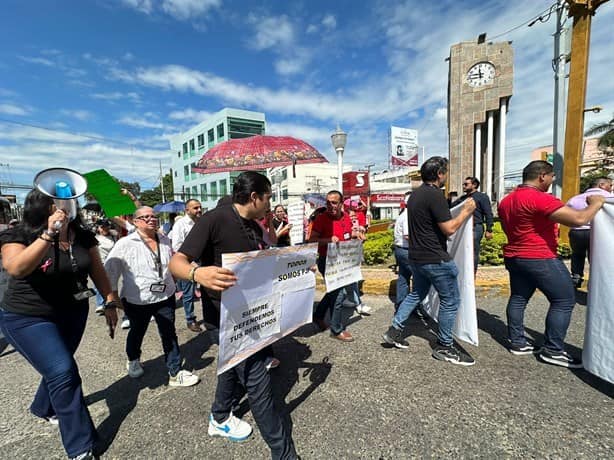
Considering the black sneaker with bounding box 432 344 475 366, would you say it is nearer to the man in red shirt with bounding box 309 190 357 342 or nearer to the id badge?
the man in red shirt with bounding box 309 190 357 342

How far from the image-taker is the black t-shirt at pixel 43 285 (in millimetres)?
1873

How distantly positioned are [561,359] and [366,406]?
193 cm

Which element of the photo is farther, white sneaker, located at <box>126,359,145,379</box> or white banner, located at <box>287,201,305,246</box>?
white banner, located at <box>287,201,305,246</box>

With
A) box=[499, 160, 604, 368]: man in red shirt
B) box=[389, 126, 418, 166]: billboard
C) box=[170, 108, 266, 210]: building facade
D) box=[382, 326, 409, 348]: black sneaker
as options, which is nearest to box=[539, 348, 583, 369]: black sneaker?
box=[499, 160, 604, 368]: man in red shirt

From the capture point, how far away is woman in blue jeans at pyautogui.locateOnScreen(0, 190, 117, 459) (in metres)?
1.77

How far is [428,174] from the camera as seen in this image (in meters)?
2.94

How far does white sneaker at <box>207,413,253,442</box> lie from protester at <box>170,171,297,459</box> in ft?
1.08

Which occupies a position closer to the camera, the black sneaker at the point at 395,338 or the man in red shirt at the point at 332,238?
the black sneaker at the point at 395,338

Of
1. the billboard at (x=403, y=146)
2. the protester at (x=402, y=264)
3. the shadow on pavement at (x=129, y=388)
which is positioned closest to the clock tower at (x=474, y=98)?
the protester at (x=402, y=264)

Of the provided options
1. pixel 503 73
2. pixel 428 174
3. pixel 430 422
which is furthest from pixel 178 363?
pixel 503 73

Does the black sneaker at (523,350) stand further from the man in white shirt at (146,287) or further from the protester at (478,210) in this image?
the man in white shirt at (146,287)

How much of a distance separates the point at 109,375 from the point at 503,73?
24288 millimetres

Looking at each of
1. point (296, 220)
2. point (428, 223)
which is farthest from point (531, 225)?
point (296, 220)

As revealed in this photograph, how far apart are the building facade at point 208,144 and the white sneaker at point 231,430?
31516 mm
